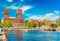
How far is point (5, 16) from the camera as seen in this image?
136 ft

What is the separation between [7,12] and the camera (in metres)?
41.3

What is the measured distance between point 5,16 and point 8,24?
1063 centimetres

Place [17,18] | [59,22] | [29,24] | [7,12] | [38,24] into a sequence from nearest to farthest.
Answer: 1. [59,22]
2. [29,24]
3. [38,24]
4. [7,12]
5. [17,18]

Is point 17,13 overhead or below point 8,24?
overhead

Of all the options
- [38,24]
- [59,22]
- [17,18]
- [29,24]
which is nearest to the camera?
[59,22]

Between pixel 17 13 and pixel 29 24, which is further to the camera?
pixel 17 13

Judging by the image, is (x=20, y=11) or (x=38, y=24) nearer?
(x=38, y=24)

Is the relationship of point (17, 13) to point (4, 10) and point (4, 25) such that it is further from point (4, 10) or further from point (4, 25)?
point (4, 25)

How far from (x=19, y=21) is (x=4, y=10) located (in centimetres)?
418

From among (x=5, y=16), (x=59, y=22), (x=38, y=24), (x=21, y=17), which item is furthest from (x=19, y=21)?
(x=59, y=22)

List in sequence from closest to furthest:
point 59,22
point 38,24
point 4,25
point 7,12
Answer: point 59,22 < point 4,25 < point 38,24 < point 7,12

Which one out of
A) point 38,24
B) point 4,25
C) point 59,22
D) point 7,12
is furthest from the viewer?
point 7,12

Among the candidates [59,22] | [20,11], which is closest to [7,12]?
[20,11]

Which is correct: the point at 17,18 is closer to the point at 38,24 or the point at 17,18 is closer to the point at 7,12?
the point at 7,12
